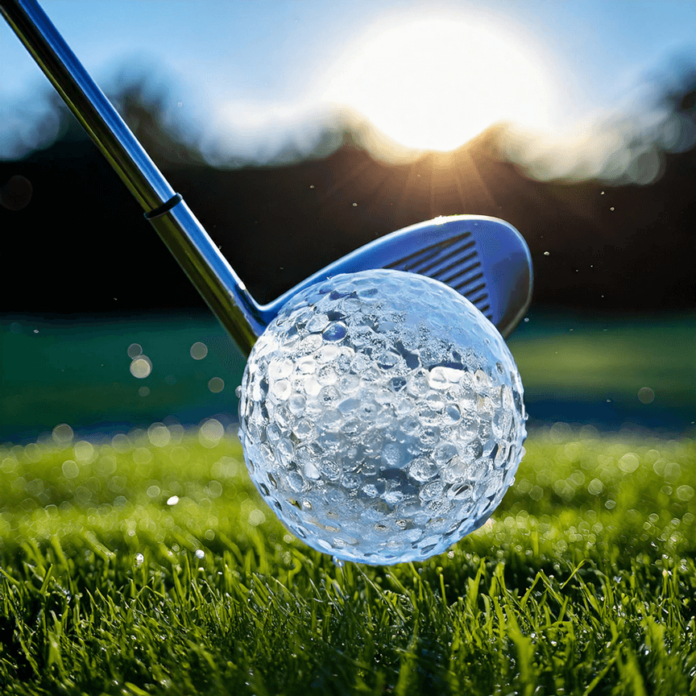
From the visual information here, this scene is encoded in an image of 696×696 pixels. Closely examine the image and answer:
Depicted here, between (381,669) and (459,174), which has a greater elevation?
(381,669)

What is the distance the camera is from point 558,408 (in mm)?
10242

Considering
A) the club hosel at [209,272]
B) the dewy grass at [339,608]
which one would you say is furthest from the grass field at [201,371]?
the club hosel at [209,272]

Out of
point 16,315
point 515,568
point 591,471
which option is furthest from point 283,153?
point 515,568

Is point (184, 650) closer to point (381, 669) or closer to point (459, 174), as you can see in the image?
point (381, 669)

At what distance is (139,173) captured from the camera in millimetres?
1622

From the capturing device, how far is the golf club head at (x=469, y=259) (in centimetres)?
192

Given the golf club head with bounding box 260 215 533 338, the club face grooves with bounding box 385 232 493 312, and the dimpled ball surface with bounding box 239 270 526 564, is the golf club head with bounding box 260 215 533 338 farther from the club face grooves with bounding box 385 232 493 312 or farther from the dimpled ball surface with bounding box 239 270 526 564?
the dimpled ball surface with bounding box 239 270 526 564

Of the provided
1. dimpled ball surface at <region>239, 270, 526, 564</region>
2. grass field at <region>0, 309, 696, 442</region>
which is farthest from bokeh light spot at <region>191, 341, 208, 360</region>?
dimpled ball surface at <region>239, 270, 526, 564</region>

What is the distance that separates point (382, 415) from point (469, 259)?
2.81ft

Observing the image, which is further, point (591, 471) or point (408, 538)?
point (591, 471)

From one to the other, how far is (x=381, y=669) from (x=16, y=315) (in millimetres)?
16782

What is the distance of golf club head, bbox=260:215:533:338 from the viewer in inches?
75.7

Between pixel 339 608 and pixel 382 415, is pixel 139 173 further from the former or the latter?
pixel 339 608

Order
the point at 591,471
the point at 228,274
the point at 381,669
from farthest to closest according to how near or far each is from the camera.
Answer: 1. the point at 591,471
2. the point at 228,274
3. the point at 381,669
